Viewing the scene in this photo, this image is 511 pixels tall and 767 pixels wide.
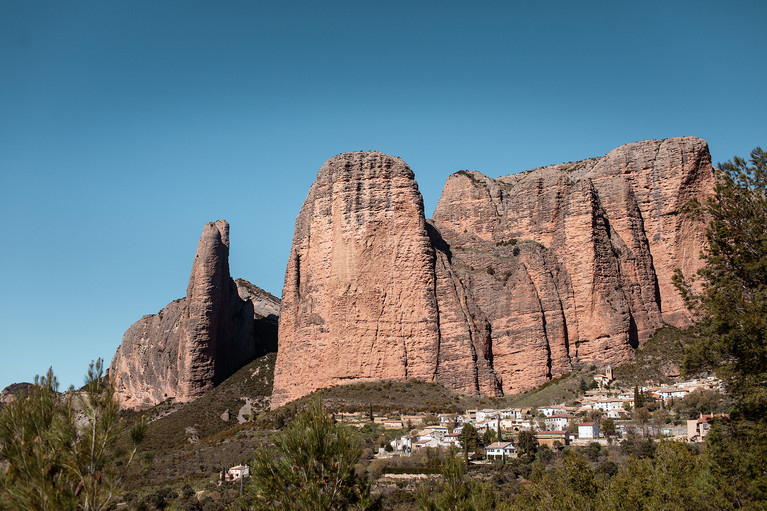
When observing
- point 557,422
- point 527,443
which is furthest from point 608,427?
point 527,443

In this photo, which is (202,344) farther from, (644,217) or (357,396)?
(644,217)

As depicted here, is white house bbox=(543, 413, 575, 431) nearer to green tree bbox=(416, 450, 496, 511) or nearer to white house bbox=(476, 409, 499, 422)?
white house bbox=(476, 409, 499, 422)

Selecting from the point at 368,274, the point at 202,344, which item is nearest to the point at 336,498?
the point at 368,274

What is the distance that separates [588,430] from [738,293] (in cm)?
2840

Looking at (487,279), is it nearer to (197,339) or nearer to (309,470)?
(197,339)

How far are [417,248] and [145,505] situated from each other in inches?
1345

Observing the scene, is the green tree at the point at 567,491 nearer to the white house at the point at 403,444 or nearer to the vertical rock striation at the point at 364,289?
the white house at the point at 403,444

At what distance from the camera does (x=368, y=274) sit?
62375 millimetres

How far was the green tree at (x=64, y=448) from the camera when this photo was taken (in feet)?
46.8

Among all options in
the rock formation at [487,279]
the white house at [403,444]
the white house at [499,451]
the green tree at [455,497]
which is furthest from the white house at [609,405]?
the green tree at [455,497]

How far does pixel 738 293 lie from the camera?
19125 millimetres

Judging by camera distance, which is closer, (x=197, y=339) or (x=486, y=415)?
(x=486, y=415)

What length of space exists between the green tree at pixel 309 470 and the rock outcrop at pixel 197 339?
5820cm

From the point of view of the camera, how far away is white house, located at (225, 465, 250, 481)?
42906mm
